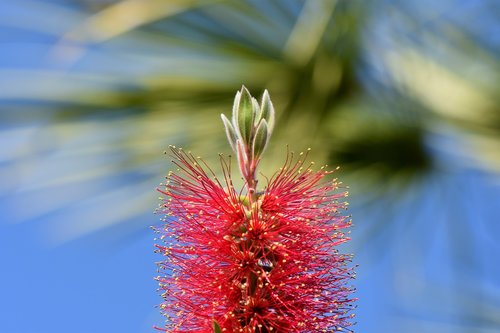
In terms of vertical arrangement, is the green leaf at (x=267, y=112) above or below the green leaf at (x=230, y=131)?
above

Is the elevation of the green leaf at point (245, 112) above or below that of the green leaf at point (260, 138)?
above

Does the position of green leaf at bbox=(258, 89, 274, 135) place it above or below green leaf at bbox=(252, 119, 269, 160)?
above

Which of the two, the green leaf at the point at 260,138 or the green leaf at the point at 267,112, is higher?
the green leaf at the point at 267,112

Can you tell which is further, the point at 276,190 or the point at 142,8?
the point at 142,8

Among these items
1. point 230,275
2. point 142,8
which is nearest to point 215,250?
point 230,275

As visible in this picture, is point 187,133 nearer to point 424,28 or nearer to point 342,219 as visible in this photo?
point 424,28
